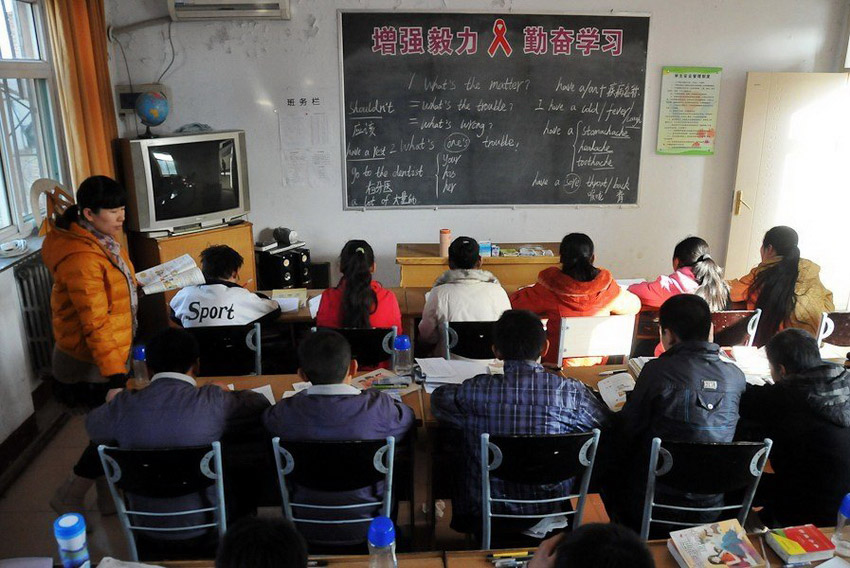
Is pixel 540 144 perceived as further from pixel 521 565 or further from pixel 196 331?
pixel 521 565

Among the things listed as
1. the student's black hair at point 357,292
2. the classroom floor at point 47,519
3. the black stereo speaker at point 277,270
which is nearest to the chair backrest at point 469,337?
the student's black hair at point 357,292

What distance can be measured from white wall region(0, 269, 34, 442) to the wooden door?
17.7 ft

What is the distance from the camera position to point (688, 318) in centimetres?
244

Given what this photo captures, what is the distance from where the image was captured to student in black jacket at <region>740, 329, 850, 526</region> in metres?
2.22

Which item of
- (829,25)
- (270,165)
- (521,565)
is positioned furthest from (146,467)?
(829,25)

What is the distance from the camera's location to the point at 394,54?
5434 mm

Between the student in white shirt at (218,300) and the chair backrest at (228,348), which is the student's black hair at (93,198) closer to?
the student in white shirt at (218,300)

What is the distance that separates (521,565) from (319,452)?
26.4 inches

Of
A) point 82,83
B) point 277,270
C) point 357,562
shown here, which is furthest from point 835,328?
point 82,83

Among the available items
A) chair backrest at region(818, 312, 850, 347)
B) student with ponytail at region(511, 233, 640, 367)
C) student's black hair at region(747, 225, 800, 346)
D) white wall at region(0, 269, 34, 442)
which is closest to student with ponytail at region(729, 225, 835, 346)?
student's black hair at region(747, 225, 800, 346)

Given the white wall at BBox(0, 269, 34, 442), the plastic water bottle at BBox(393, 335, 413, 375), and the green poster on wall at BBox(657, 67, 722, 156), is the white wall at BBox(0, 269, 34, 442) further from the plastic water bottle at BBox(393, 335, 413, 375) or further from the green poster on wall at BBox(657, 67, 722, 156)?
the green poster on wall at BBox(657, 67, 722, 156)

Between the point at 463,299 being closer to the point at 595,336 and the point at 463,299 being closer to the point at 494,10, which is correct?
the point at 595,336

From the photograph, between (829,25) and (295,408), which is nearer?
(295,408)

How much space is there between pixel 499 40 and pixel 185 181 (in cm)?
272
